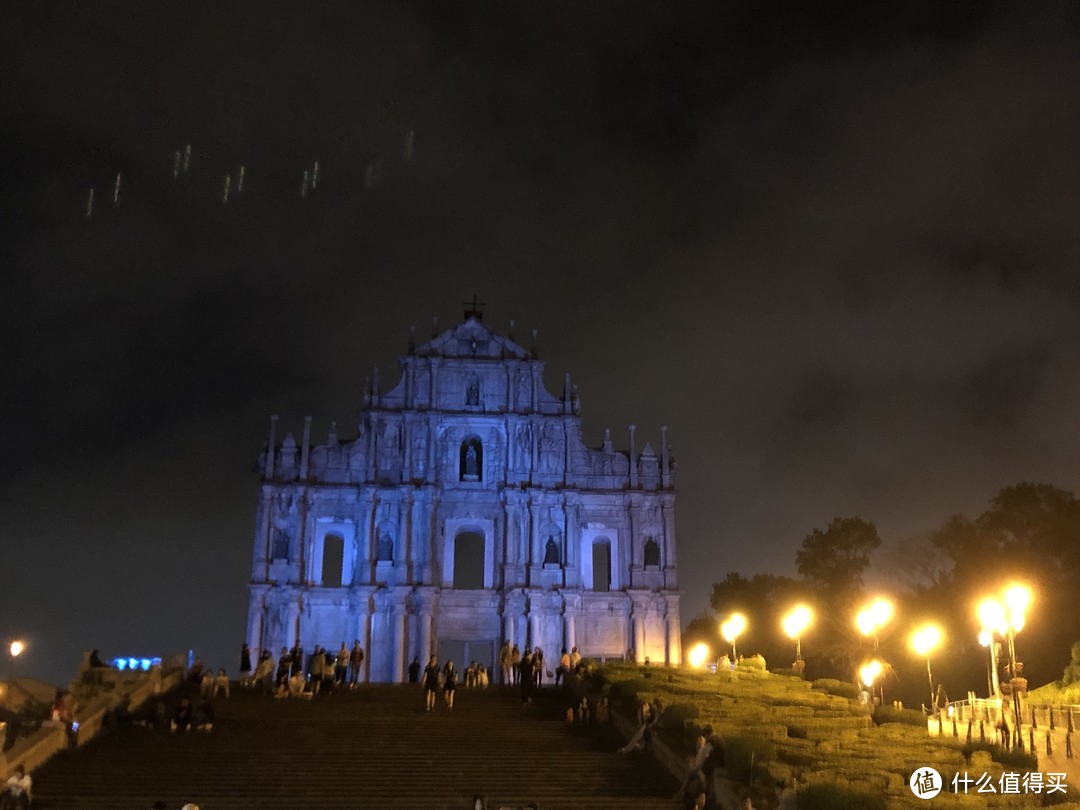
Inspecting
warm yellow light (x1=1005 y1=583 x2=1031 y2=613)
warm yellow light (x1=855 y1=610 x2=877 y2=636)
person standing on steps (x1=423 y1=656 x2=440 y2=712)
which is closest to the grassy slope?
warm yellow light (x1=855 y1=610 x2=877 y2=636)

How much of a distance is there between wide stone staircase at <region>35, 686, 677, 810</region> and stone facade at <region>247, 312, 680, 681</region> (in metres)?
18.5

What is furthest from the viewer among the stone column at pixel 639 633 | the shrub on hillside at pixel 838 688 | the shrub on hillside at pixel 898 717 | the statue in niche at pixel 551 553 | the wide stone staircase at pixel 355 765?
the statue in niche at pixel 551 553

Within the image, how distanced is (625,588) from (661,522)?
11.7ft

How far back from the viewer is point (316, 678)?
3284cm

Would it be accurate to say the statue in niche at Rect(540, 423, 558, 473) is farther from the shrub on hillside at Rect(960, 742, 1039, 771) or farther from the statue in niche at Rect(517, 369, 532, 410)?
the shrub on hillside at Rect(960, 742, 1039, 771)

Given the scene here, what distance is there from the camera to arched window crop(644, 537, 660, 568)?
50.3 meters

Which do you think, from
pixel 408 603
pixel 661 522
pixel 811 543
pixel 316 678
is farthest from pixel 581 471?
pixel 316 678

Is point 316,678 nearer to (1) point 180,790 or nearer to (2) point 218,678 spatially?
(2) point 218,678

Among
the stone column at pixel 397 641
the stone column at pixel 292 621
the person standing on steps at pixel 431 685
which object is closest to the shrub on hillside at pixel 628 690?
the person standing on steps at pixel 431 685

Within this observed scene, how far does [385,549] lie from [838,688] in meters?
23.8

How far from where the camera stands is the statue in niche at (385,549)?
4872cm

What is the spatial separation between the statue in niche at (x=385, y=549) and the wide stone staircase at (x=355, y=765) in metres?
19.4

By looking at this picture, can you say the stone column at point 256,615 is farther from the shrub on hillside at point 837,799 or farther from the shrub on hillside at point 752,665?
the shrub on hillside at point 837,799

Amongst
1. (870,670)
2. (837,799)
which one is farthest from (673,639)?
(837,799)
